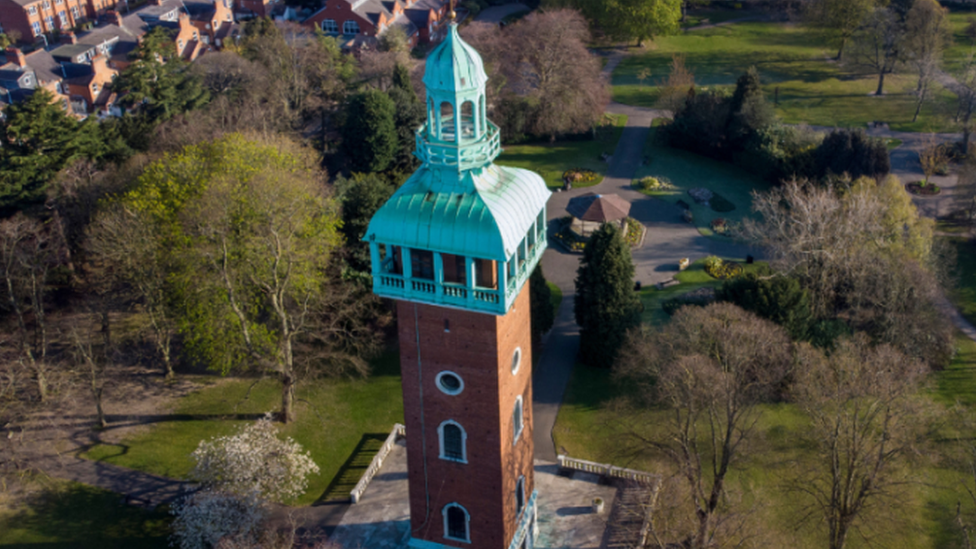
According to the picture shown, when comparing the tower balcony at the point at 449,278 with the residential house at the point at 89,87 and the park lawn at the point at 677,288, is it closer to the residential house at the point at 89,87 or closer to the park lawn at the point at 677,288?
the park lawn at the point at 677,288

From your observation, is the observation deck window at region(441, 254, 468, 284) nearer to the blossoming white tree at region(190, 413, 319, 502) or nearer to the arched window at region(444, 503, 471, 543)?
the arched window at region(444, 503, 471, 543)

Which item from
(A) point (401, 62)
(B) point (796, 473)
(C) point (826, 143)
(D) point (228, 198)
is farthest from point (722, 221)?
(D) point (228, 198)

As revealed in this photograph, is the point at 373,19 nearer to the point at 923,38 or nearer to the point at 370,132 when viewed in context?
the point at 370,132

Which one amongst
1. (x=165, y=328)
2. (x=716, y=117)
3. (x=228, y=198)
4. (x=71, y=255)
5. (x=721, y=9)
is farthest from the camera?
(x=721, y=9)

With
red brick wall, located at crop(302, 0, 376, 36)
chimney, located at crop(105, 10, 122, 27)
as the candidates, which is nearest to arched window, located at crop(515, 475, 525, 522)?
red brick wall, located at crop(302, 0, 376, 36)

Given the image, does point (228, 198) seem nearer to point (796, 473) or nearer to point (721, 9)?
point (796, 473)

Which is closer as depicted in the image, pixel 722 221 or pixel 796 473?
pixel 796 473

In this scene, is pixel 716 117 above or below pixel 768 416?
above

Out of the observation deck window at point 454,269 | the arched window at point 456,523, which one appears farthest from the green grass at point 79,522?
the observation deck window at point 454,269
